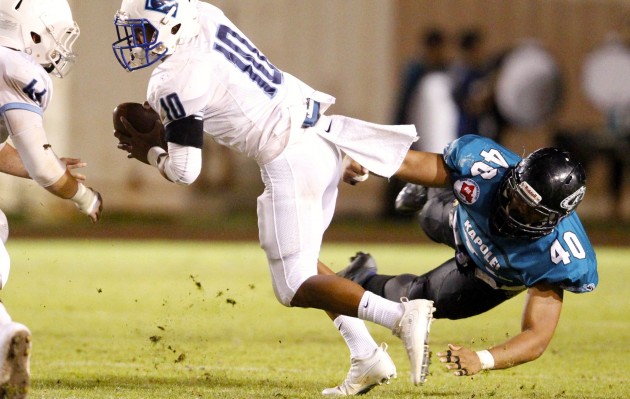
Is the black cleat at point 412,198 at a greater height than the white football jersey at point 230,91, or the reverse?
the white football jersey at point 230,91

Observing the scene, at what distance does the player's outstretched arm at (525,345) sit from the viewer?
11.1ft

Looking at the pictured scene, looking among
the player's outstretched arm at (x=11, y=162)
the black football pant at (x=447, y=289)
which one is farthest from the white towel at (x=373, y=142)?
the player's outstretched arm at (x=11, y=162)

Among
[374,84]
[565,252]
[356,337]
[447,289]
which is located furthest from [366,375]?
[374,84]

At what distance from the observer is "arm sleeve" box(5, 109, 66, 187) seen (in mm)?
3578

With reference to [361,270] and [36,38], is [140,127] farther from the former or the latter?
[361,270]

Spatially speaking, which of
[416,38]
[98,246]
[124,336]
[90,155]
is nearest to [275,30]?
[416,38]

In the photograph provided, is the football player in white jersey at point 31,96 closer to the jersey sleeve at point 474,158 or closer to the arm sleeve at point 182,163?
the arm sleeve at point 182,163

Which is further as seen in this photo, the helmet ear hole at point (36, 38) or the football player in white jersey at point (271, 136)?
the helmet ear hole at point (36, 38)

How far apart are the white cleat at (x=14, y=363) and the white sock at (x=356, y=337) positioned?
1.27 metres

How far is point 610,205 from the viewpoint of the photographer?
46.3 ft

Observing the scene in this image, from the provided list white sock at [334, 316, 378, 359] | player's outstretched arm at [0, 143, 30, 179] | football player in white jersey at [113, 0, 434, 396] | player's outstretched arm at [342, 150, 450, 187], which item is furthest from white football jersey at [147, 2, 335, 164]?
white sock at [334, 316, 378, 359]

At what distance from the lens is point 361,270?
177 inches

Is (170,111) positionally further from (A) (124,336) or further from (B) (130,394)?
(A) (124,336)

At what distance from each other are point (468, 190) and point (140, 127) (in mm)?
1228
